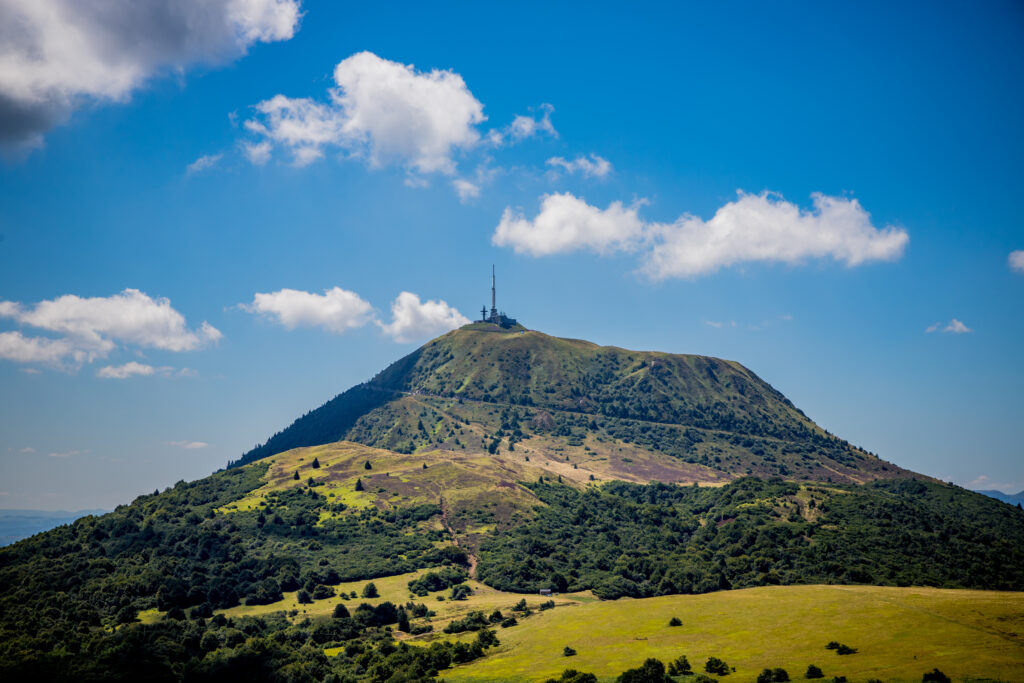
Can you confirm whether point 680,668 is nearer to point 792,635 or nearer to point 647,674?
point 647,674

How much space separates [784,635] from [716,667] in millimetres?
17014

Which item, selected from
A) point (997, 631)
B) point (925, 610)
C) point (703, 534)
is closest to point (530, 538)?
point (703, 534)

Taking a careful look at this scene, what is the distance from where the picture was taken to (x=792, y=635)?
87.2m

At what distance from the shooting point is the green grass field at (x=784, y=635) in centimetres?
7175

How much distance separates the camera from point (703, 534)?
17438 centimetres

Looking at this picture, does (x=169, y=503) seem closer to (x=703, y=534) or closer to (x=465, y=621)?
(x=465, y=621)

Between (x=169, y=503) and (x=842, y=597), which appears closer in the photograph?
(x=842, y=597)

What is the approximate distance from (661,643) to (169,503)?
135 meters

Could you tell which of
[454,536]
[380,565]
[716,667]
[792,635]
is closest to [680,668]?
[716,667]

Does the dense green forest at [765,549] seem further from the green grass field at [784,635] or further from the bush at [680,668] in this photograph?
the bush at [680,668]

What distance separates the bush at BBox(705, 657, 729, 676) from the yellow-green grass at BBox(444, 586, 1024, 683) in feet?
5.10

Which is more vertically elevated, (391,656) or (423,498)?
A: (423,498)

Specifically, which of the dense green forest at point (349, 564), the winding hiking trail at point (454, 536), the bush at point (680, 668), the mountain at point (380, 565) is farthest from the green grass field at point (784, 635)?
the winding hiking trail at point (454, 536)

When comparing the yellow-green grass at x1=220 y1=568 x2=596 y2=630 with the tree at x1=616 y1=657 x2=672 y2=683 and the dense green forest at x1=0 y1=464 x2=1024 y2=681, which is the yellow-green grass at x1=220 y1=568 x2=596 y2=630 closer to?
the dense green forest at x1=0 y1=464 x2=1024 y2=681
